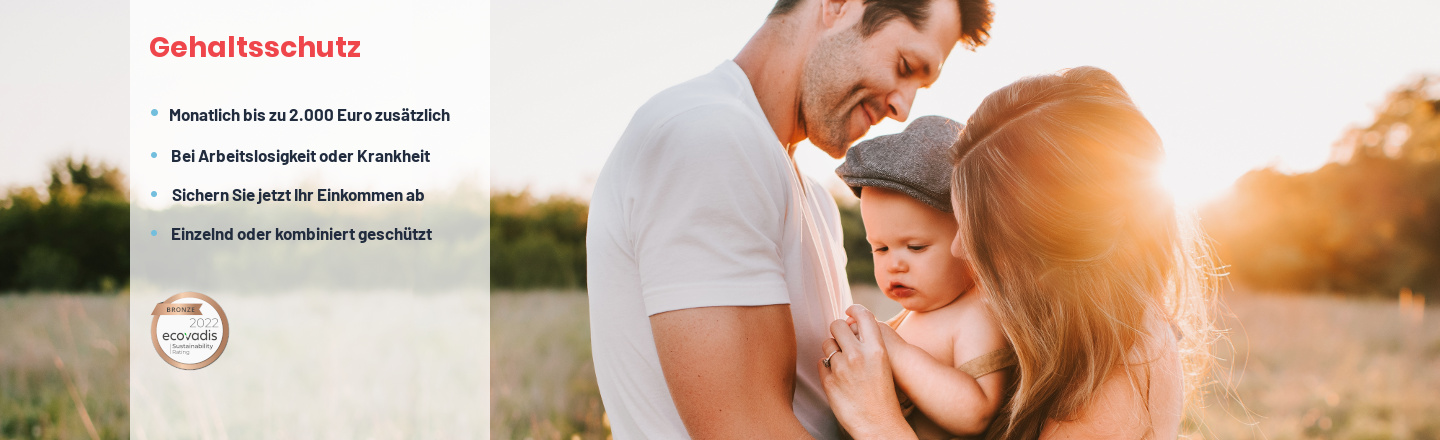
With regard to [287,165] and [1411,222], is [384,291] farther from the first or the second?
[1411,222]

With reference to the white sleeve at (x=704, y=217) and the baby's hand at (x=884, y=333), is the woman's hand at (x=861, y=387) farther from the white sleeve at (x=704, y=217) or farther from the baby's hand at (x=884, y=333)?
the white sleeve at (x=704, y=217)

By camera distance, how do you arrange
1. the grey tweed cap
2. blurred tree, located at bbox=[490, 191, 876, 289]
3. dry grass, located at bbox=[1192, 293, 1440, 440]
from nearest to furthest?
the grey tweed cap → dry grass, located at bbox=[1192, 293, 1440, 440] → blurred tree, located at bbox=[490, 191, 876, 289]

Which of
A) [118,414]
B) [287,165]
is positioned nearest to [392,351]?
[118,414]

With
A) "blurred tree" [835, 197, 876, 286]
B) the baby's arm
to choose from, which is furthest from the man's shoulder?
"blurred tree" [835, 197, 876, 286]

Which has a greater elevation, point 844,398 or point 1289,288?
point 844,398

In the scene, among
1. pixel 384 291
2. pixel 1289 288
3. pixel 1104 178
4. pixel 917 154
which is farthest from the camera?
pixel 1289 288

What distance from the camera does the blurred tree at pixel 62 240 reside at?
12.7m

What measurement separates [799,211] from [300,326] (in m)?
7.75

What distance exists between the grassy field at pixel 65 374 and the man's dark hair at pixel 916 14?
15.4 feet

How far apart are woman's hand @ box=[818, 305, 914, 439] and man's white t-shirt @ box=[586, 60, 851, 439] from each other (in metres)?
0.07

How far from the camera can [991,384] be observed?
171 cm

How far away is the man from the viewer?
4.14ft

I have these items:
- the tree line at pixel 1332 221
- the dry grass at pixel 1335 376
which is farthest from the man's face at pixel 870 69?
the tree line at pixel 1332 221

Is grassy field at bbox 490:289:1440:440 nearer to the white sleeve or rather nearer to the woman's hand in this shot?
the woman's hand
